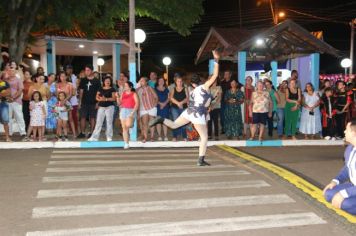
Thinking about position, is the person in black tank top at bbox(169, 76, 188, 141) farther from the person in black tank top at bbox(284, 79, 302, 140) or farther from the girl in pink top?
the person in black tank top at bbox(284, 79, 302, 140)

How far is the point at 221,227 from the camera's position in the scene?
5633 mm

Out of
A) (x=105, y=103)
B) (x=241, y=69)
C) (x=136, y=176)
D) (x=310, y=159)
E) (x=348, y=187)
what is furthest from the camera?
(x=241, y=69)

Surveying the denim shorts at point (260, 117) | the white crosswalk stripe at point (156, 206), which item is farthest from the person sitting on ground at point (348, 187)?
the denim shorts at point (260, 117)

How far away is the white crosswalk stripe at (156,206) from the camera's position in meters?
6.19

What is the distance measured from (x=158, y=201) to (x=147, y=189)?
0.75m

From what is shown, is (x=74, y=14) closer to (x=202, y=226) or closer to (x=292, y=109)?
(x=292, y=109)

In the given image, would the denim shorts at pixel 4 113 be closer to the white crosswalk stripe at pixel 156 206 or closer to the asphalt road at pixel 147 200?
the asphalt road at pixel 147 200

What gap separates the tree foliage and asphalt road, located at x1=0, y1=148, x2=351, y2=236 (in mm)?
6984

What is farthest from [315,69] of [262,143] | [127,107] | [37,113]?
[37,113]

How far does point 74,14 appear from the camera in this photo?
17297 mm

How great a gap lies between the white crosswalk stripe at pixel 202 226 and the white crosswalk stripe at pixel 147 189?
1.63m

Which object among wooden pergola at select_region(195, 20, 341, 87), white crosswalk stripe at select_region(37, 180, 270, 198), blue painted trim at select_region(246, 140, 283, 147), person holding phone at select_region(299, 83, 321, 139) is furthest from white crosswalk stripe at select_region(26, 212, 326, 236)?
wooden pergola at select_region(195, 20, 341, 87)

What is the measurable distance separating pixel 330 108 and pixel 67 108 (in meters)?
7.50

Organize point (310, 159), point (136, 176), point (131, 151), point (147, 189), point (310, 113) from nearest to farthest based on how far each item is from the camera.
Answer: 1. point (147, 189)
2. point (136, 176)
3. point (310, 159)
4. point (131, 151)
5. point (310, 113)
